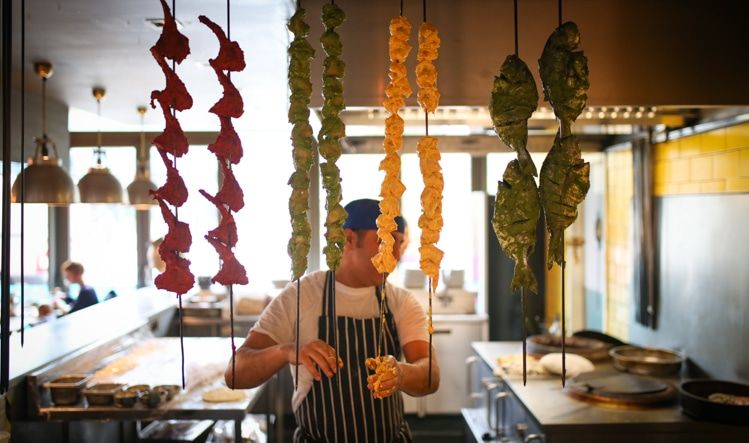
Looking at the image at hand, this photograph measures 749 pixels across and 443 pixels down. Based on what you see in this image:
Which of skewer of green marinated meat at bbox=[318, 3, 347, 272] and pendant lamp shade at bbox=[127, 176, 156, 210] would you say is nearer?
skewer of green marinated meat at bbox=[318, 3, 347, 272]

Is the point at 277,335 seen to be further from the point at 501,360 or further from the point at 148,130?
the point at 148,130

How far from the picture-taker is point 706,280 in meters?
3.77

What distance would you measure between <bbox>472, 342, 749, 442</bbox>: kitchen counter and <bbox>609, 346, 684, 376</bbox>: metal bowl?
54 centimetres

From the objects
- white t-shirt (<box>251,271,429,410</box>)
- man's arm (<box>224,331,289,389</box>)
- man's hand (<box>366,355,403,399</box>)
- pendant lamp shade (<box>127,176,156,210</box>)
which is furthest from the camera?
pendant lamp shade (<box>127,176,156,210</box>)

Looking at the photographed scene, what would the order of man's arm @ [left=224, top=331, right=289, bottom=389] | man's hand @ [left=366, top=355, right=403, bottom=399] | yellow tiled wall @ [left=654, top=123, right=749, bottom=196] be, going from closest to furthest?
man's hand @ [left=366, top=355, right=403, bottom=399] → man's arm @ [left=224, top=331, right=289, bottom=389] → yellow tiled wall @ [left=654, top=123, right=749, bottom=196]

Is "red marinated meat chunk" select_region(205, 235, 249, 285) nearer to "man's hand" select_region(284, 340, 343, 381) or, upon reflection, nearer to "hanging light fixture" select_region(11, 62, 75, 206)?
"man's hand" select_region(284, 340, 343, 381)

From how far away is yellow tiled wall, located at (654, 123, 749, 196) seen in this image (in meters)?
3.41

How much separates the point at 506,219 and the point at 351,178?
5.89 m

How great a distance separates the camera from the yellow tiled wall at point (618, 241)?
17.1ft

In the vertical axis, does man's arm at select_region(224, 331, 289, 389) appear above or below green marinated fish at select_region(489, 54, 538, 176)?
below

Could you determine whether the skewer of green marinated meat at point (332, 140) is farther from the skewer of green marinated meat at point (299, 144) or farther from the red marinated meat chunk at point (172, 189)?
the red marinated meat chunk at point (172, 189)

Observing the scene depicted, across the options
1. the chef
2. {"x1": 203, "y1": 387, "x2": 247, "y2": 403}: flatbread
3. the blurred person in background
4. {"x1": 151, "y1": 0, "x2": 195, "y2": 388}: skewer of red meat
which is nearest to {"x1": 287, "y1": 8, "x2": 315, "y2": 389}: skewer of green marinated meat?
{"x1": 151, "y1": 0, "x2": 195, "y2": 388}: skewer of red meat

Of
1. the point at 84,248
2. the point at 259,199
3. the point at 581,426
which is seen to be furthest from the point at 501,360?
the point at 84,248

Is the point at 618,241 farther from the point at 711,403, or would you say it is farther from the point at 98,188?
the point at 98,188
